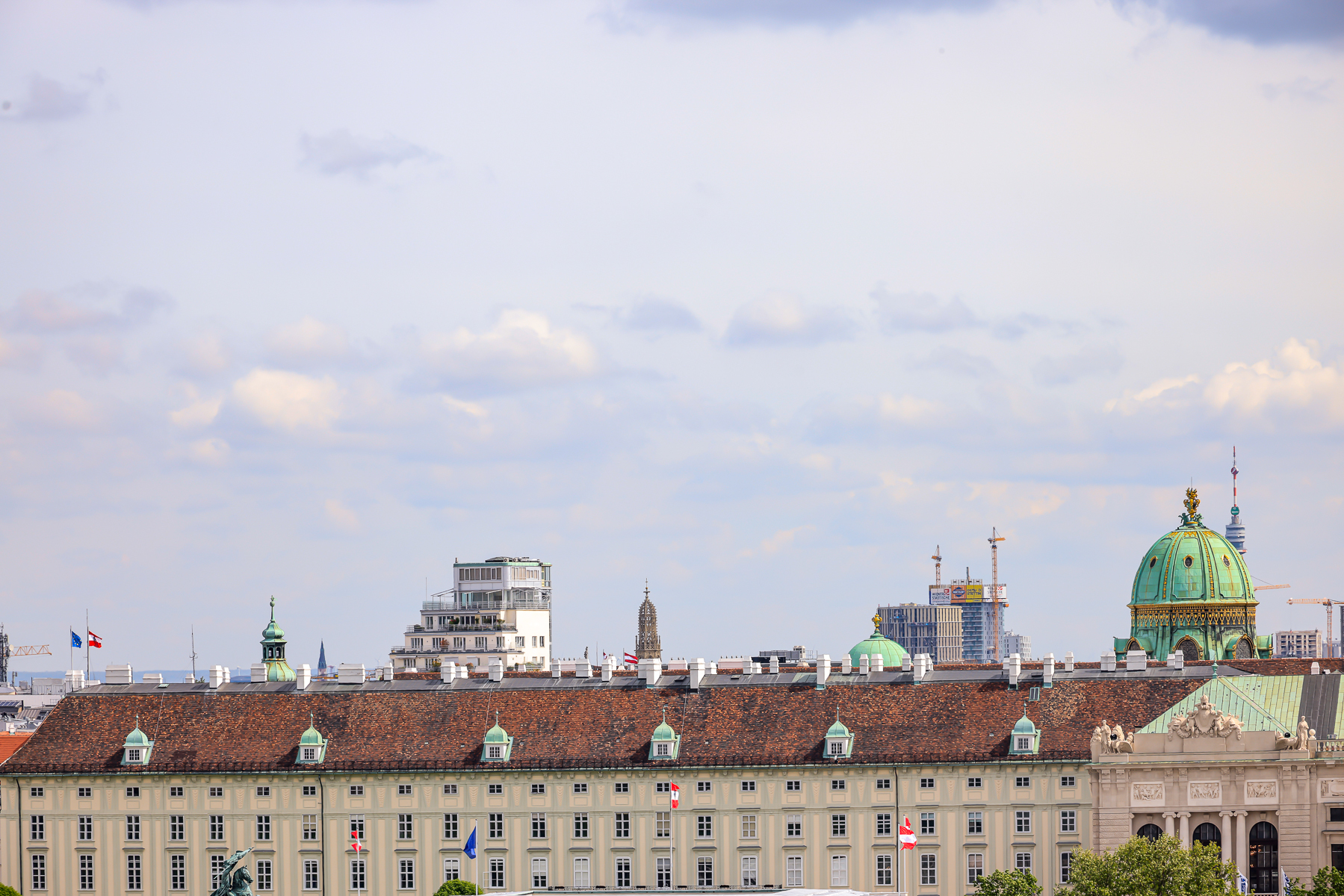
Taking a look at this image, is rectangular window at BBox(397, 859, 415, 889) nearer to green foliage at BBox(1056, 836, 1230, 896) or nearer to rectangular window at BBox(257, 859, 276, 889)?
rectangular window at BBox(257, 859, 276, 889)

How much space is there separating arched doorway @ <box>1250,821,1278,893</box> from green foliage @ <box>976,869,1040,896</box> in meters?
18.3

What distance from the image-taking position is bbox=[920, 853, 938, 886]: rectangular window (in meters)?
162

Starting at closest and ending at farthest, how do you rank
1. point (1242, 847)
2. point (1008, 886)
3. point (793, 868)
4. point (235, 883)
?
point (235, 883)
point (1008, 886)
point (1242, 847)
point (793, 868)

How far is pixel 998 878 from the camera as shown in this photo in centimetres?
14800

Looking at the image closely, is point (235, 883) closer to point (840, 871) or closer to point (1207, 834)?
point (840, 871)

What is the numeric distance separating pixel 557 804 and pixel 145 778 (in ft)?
97.0

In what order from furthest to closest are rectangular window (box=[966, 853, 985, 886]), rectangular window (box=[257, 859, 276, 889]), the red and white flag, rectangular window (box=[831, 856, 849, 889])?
rectangular window (box=[257, 859, 276, 889]) → rectangular window (box=[831, 856, 849, 889]) → rectangular window (box=[966, 853, 985, 886]) → the red and white flag

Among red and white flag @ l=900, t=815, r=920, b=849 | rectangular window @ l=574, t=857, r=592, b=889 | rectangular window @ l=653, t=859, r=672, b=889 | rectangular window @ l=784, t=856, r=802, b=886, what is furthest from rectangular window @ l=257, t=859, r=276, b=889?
red and white flag @ l=900, t=815, r=920, b=849

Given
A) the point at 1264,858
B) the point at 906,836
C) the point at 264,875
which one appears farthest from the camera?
the point at 264,875

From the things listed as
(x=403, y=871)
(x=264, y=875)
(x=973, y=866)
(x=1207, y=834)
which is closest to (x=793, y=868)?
(x=973, y=866)

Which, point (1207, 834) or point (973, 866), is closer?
point (1207, 834)

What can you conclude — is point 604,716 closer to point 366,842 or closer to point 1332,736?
point 366,842

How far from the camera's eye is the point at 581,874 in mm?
165125

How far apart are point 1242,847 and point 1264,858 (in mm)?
2037
